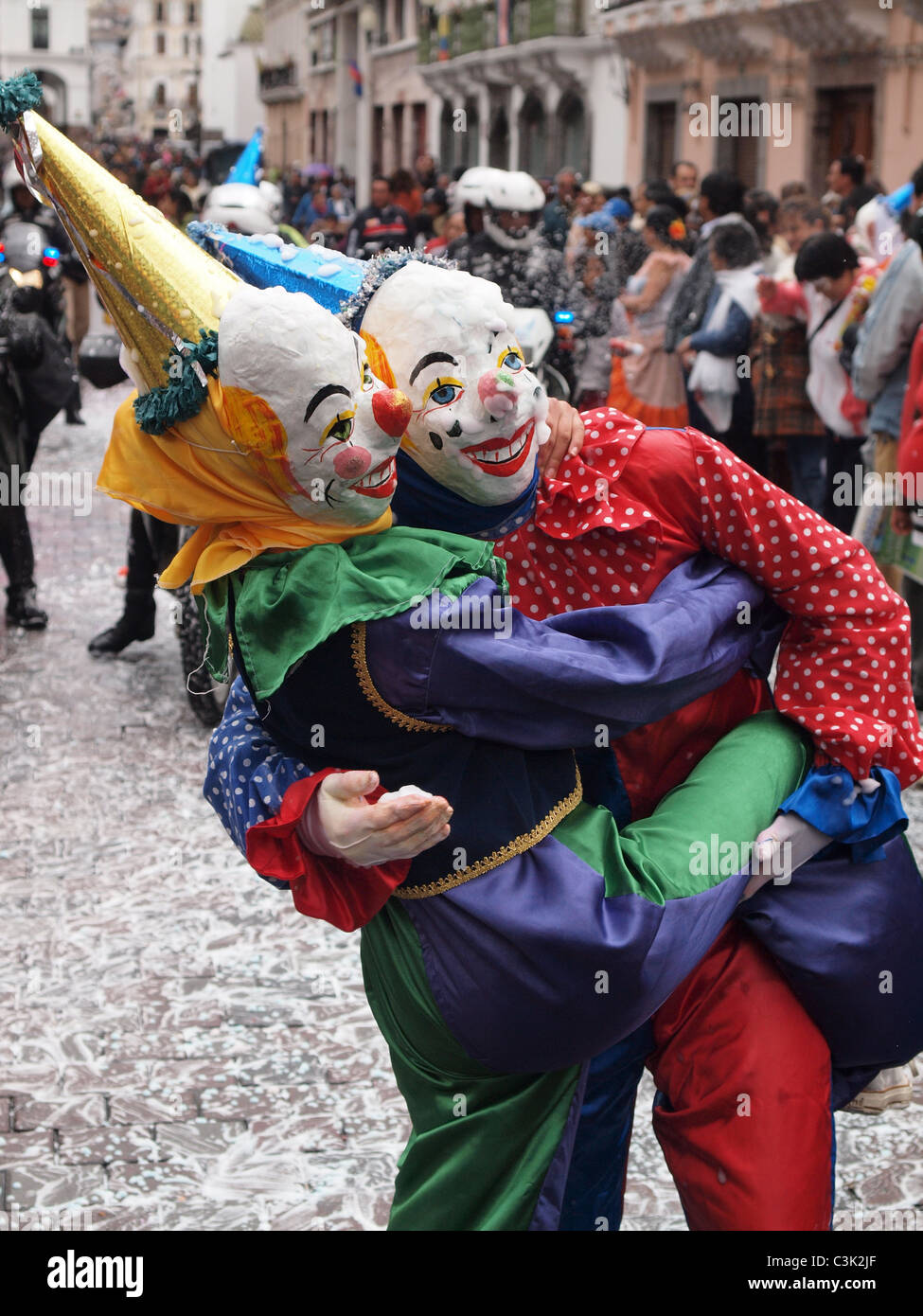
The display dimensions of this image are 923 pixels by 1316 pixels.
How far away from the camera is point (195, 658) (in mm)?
5727

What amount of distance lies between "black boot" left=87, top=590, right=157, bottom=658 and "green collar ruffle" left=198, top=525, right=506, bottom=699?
477 cm

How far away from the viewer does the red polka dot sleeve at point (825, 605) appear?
6.75 feet

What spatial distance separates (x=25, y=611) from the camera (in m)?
7.10

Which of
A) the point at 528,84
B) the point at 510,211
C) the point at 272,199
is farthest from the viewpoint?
the point at 528,84

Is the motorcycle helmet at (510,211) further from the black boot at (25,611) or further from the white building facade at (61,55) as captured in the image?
the white building facade at (61,55)

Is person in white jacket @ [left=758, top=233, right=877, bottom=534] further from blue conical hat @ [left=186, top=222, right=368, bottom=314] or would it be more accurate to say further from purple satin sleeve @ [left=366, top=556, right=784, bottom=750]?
purple satin sleeve @ [left=366, top=556, right=784, bottom=750]

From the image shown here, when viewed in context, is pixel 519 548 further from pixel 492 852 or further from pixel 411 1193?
pixel 411 1193

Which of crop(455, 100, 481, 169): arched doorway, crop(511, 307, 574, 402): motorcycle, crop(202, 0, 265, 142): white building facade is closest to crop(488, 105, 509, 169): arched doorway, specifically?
crop(455, 100, 481, 169): arched doorway

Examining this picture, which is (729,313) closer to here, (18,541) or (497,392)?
(18,541)

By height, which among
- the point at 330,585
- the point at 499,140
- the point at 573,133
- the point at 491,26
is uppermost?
the point at 491,26

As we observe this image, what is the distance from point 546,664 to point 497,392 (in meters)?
0.36

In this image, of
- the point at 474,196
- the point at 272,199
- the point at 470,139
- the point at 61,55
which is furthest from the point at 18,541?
the point at 61,55

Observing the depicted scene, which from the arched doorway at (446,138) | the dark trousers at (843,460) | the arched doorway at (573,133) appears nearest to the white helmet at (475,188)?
the dark trousers at (843,460)

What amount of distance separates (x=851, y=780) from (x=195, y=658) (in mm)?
3941
